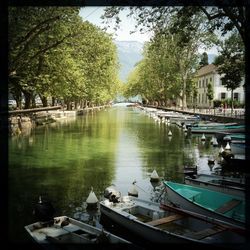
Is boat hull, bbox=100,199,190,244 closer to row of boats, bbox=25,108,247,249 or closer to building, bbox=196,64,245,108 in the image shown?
row of boats, bbox=25,108,247,249

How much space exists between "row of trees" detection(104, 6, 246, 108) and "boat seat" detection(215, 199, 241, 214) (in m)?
7.67

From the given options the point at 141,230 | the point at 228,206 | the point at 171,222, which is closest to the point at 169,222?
the point at 171,222

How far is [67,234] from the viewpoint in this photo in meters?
10.1

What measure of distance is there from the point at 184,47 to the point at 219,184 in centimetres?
5135

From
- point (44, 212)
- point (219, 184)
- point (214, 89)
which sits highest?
point (214, 89)

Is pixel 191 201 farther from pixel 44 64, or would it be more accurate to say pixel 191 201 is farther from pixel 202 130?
pixel 44 64

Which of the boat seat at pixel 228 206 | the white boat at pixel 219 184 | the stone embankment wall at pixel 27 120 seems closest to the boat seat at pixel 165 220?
the boat seat at pixel 228 206

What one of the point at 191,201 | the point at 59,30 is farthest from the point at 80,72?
the point at 191,201

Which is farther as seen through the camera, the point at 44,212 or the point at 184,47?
the point at 184,47

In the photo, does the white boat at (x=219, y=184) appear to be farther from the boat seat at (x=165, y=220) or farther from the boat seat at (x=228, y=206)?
the boat seat at (x=165, y=220)

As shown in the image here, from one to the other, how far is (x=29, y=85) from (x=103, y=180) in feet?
81.8

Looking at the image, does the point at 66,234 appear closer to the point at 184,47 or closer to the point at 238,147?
the point at 238,147

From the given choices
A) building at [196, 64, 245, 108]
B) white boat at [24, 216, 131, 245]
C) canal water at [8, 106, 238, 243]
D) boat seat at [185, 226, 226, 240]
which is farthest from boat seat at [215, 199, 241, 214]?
building at [196, 64, 245, 108]

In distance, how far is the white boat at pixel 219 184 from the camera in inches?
561
